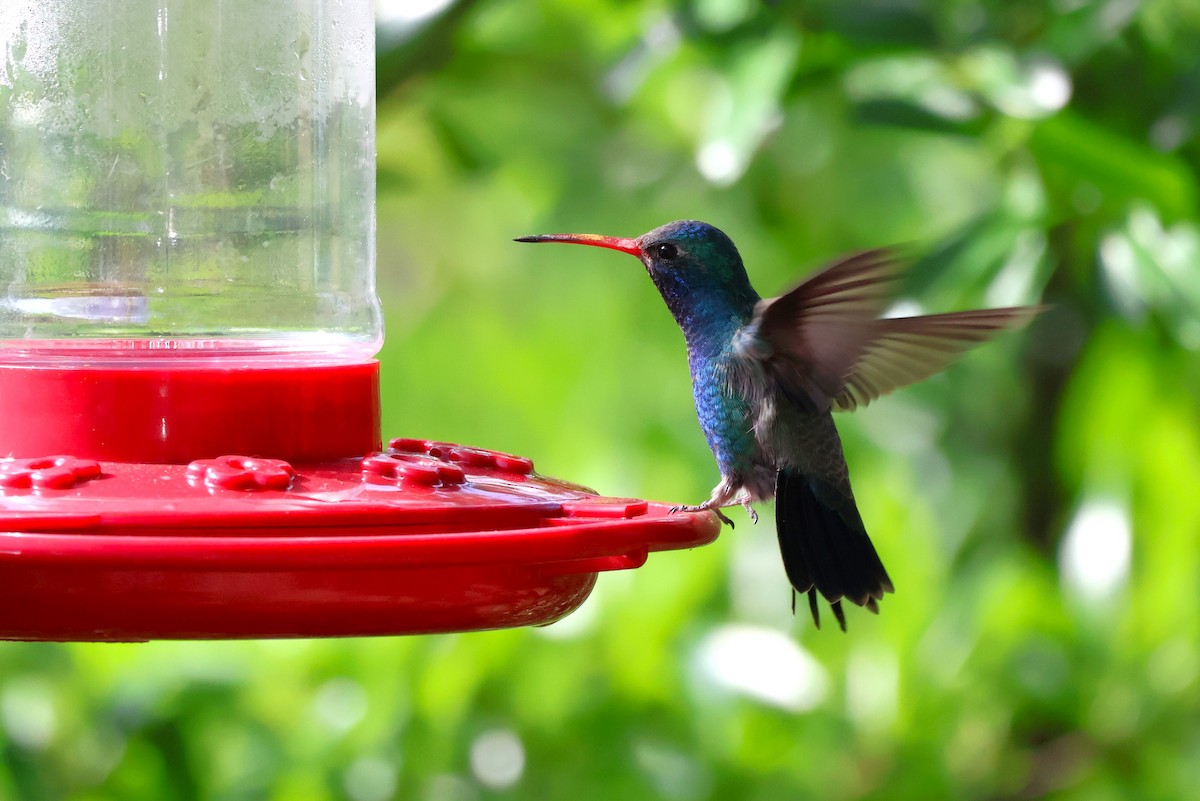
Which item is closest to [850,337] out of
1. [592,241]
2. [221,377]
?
[592,241]

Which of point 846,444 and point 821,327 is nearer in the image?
point 821,327

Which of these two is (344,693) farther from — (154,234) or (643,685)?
(154,234)

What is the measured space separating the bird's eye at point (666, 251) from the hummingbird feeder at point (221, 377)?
1.93ft

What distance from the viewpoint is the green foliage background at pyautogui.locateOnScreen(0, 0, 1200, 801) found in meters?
3.21

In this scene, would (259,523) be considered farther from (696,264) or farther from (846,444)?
(846,444)

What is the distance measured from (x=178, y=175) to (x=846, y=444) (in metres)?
2.07

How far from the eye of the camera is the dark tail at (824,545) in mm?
2912

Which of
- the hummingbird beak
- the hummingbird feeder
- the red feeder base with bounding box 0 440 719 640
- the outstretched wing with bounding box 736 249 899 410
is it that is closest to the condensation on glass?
the hummingbird feeder

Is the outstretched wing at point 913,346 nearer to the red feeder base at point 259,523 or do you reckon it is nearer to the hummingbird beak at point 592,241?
the hummingbird beak at point 592,241

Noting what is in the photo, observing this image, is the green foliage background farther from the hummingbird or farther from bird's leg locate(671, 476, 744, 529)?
bird's leg locate(671, 476, 744, 529)

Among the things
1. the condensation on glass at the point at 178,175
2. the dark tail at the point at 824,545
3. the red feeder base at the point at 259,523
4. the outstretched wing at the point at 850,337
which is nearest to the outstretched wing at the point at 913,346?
the outstretched wing at the point at 850,337

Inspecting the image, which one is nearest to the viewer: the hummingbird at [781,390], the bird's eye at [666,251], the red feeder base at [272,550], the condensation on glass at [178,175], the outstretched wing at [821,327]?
the red feeder base at [272,550]

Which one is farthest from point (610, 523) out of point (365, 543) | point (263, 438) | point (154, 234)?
point (154, 234)

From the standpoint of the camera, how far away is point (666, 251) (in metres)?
2.99
